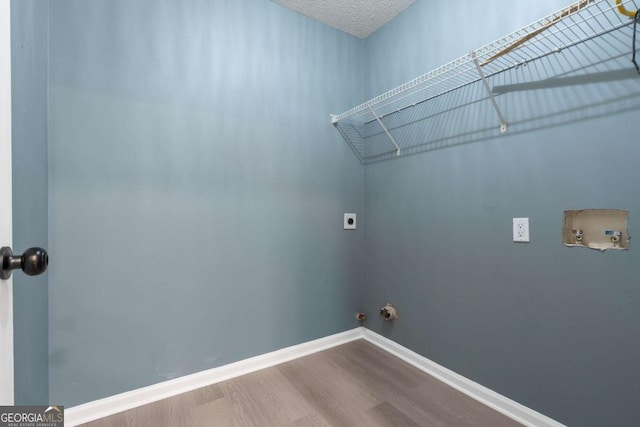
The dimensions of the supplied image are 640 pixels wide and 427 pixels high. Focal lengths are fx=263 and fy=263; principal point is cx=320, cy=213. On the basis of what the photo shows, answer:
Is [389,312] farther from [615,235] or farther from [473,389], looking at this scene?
[615,235]

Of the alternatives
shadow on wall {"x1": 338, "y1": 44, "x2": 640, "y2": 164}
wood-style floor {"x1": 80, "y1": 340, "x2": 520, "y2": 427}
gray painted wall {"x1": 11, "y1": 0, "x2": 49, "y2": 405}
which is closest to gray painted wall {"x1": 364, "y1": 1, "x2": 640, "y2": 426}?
shadow on wall {"x1": 338, "y1": 44, "x2": 640, "y2": 164}

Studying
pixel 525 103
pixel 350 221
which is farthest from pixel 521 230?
pixel 350 221

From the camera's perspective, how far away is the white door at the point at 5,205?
1.63 feet

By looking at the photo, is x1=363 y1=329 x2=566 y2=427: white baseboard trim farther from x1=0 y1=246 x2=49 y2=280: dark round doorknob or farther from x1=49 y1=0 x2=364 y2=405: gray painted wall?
x1=0 y1=246 x2=49 y2=280: dark round doorknob

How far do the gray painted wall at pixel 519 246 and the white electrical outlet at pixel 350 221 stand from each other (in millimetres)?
316

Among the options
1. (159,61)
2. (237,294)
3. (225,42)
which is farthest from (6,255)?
(225,42)

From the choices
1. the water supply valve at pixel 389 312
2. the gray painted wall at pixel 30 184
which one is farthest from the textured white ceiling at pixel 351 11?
the water supply valve at pixel 389 312

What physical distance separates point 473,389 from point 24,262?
1935mm

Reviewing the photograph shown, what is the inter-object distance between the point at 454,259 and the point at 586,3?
1.22 metres

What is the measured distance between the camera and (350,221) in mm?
2170

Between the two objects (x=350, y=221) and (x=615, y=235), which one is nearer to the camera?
(x=615, y=235)

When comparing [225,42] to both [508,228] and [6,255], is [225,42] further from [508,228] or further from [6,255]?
[508,228]

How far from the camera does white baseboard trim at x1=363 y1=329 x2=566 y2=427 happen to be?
125 centimetres

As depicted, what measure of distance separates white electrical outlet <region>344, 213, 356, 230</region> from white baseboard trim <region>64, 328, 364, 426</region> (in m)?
0.88
